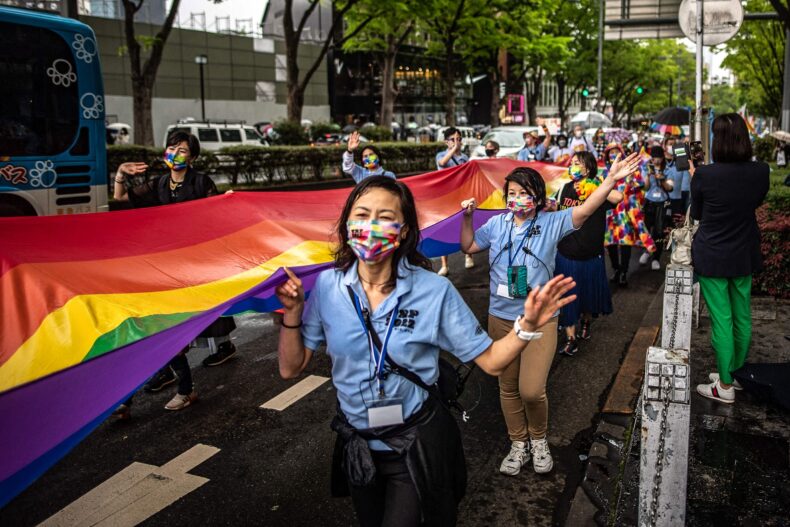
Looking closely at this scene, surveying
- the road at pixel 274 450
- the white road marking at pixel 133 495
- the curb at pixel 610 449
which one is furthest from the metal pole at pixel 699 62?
the white road marking at pixel 133 495

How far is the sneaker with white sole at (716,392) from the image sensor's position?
5289 millimetres

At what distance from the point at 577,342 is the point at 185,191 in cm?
402

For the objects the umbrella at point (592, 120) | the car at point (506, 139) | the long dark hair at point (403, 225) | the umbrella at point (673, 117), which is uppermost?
the umbrella at point (592, 120)

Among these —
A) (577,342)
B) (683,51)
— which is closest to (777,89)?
(577,342)

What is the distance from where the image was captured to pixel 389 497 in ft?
8.86

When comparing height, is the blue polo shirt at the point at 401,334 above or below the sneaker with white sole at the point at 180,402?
above

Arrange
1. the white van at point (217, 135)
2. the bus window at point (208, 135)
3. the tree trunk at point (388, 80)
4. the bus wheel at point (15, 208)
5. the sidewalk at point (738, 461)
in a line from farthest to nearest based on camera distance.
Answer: the tree trunk at point (388, 80) < the bus window at point (208, 135) < the white van at point (217, 135) < the bus wheel at point (15, 208) < the sidewalk at point (738, 461)

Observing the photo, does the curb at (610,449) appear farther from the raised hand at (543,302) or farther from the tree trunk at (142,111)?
the tree trunk at (142,111)

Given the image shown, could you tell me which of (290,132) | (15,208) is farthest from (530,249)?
(290,132)

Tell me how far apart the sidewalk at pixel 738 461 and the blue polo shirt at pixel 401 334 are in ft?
6.48

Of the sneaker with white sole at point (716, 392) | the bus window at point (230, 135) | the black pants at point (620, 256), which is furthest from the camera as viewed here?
the bus window at point (230, 135)

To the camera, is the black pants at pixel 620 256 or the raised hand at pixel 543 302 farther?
the black pants at pixel 620 256

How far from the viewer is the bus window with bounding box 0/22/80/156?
26.1 ft

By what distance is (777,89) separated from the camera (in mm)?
37562
